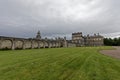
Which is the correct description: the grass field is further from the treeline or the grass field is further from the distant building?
the treeline

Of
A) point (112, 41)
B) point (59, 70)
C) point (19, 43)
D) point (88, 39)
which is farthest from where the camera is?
point (88, 39)

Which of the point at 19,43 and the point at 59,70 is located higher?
the point at 19,43

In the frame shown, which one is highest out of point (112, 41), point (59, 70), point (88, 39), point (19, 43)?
point (88, 39)

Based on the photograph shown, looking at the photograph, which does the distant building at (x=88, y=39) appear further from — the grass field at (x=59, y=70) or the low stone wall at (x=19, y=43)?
the grass field at (x=59, y=70)

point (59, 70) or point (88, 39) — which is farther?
point (88, 39)

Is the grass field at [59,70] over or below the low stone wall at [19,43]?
below

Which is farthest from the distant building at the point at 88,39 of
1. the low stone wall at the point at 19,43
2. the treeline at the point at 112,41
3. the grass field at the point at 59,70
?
the grass field at the point at 59,70

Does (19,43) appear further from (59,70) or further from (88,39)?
(88,39)

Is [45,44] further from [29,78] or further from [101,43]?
[101,43]

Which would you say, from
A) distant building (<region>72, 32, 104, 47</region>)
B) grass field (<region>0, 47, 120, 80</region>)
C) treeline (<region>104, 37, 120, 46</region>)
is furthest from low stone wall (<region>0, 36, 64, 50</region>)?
treeline (<region>104, 37, 120, 46</region>)

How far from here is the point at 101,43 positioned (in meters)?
119

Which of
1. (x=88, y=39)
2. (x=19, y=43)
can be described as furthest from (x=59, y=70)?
(x=88, y=39)

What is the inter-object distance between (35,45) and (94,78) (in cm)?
4302

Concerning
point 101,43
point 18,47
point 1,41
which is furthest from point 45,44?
point 101,43
